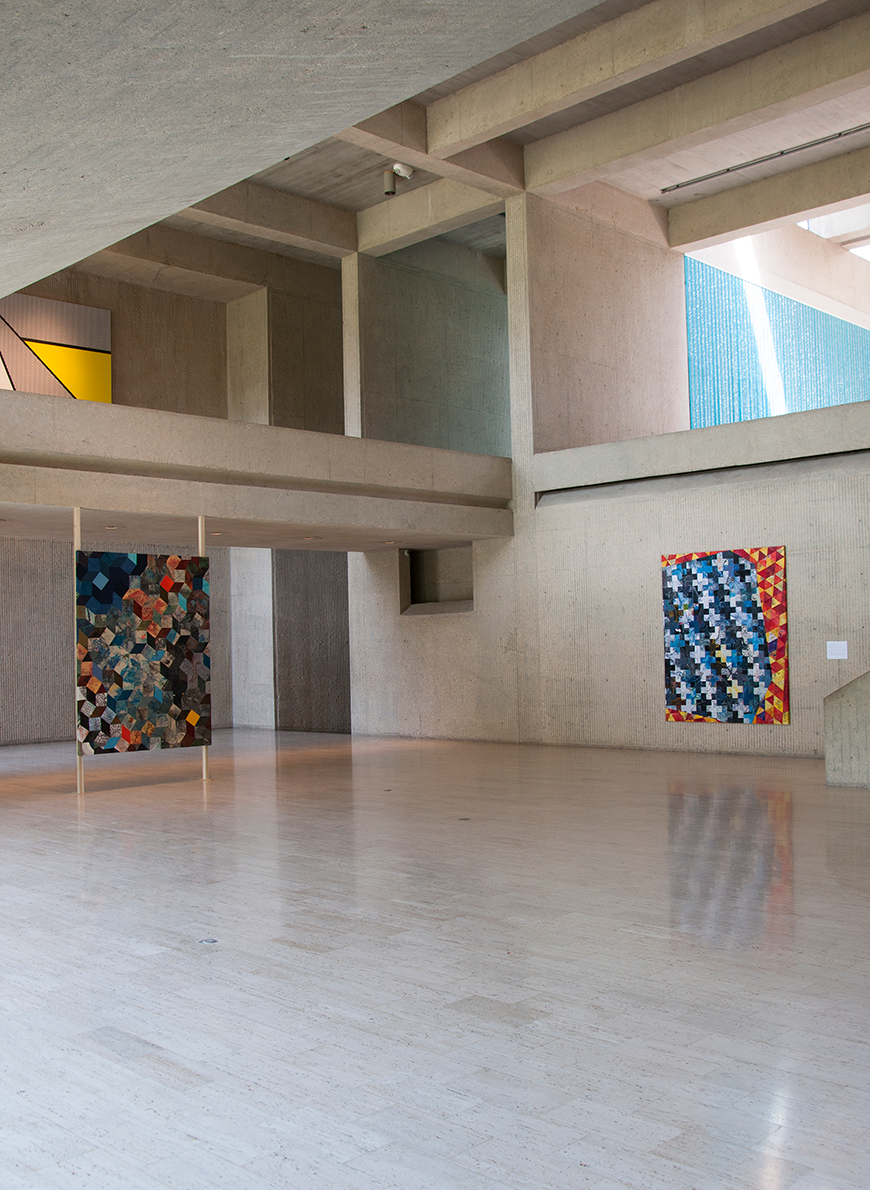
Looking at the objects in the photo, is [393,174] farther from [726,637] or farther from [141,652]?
[141,652]

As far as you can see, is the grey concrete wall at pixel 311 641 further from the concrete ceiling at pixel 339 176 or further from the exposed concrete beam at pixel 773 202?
the exposed concrete beam at pixel 773 202

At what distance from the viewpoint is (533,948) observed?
4.84 m

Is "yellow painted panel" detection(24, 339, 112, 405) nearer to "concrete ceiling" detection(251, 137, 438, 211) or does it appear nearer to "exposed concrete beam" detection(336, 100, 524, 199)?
"concrete ceiling" detection(251, 137, 438, 211)

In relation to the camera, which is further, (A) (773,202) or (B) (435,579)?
(B) (435,579)

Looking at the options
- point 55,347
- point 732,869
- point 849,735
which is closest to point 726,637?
point 849,735

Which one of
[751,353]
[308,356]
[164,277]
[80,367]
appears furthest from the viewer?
[308,356]

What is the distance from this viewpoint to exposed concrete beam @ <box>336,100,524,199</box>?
13.1 meters

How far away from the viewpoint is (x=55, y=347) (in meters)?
17.1

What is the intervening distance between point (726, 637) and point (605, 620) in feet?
5.66

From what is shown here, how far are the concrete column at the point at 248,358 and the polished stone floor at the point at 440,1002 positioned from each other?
11372mm

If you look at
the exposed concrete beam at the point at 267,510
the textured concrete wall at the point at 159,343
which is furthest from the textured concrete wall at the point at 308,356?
the exposed concrete beam at the point at 267,510

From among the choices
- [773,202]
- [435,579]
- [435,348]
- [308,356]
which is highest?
[773,202]

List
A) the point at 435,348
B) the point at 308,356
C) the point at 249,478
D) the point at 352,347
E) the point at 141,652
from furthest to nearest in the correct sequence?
the point at 308,356 → the point at 435,348 → the point at 352,347 → the point at 249,478 → the point at 141,652

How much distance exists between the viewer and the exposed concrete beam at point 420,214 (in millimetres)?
15773
